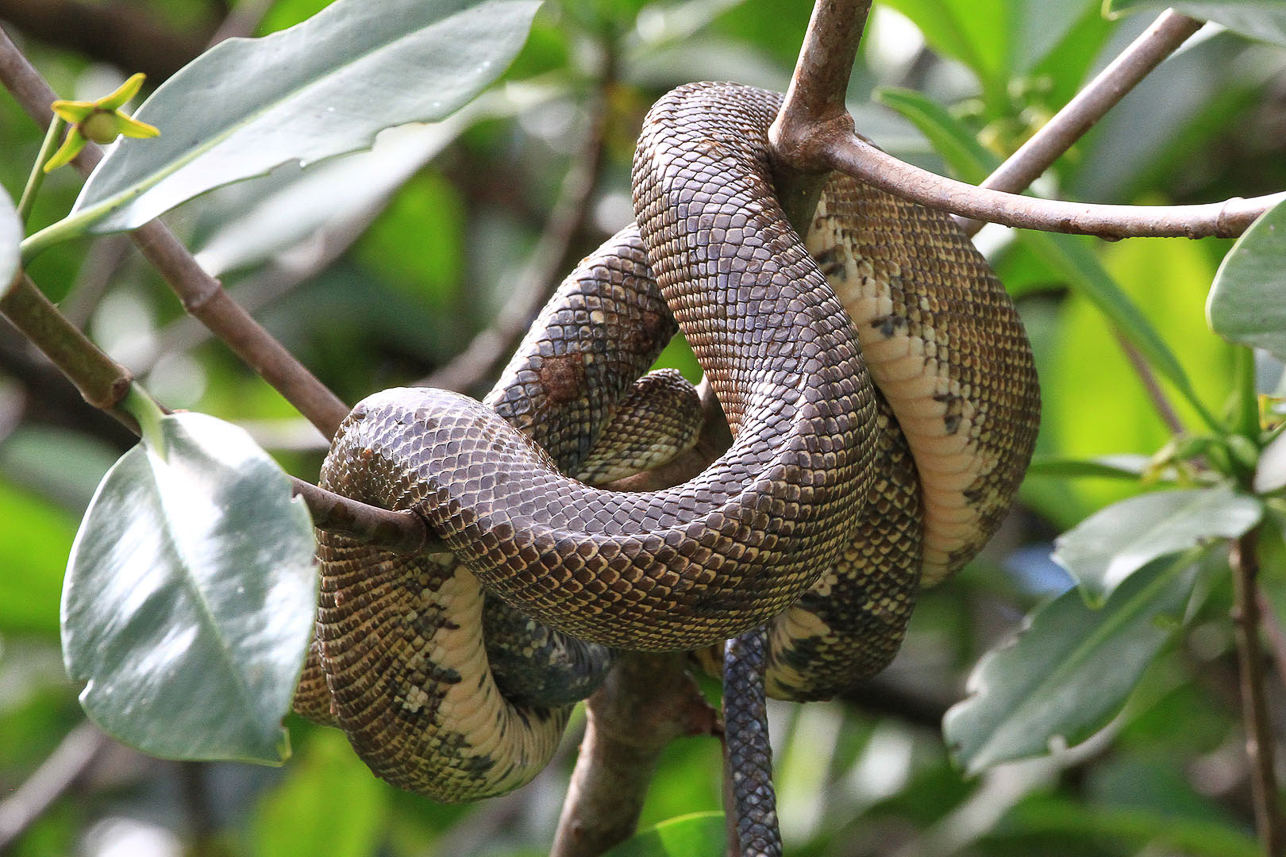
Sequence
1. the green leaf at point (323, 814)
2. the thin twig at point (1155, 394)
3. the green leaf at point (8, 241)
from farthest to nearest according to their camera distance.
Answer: the green leaf at point (323, 814), the thin twig at point (1155, 394), the green leaf at point (8, 241)

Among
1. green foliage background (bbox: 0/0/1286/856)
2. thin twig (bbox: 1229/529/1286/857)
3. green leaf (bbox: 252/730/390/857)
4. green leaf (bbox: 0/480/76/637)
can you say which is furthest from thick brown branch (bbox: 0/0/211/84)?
thin twig (bbox: 1229/529/1286/857)

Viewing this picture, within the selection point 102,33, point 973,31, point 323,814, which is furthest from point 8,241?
point 102,33

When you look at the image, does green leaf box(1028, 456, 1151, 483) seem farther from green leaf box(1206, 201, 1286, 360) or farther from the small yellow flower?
the small yellow flower

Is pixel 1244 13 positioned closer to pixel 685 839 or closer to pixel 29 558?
pixel 685 839

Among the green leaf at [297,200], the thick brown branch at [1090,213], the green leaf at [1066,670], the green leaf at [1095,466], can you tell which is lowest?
the green leaf at [1066,670]

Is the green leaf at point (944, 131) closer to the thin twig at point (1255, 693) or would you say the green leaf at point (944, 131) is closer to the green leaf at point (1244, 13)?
the green leaf at point (1244, 13)

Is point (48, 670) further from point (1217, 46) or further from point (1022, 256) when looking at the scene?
point (1217, 46)

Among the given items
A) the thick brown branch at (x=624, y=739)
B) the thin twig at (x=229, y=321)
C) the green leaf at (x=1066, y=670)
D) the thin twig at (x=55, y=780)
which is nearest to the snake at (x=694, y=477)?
the thick brown branch at (x=624, y=739)
